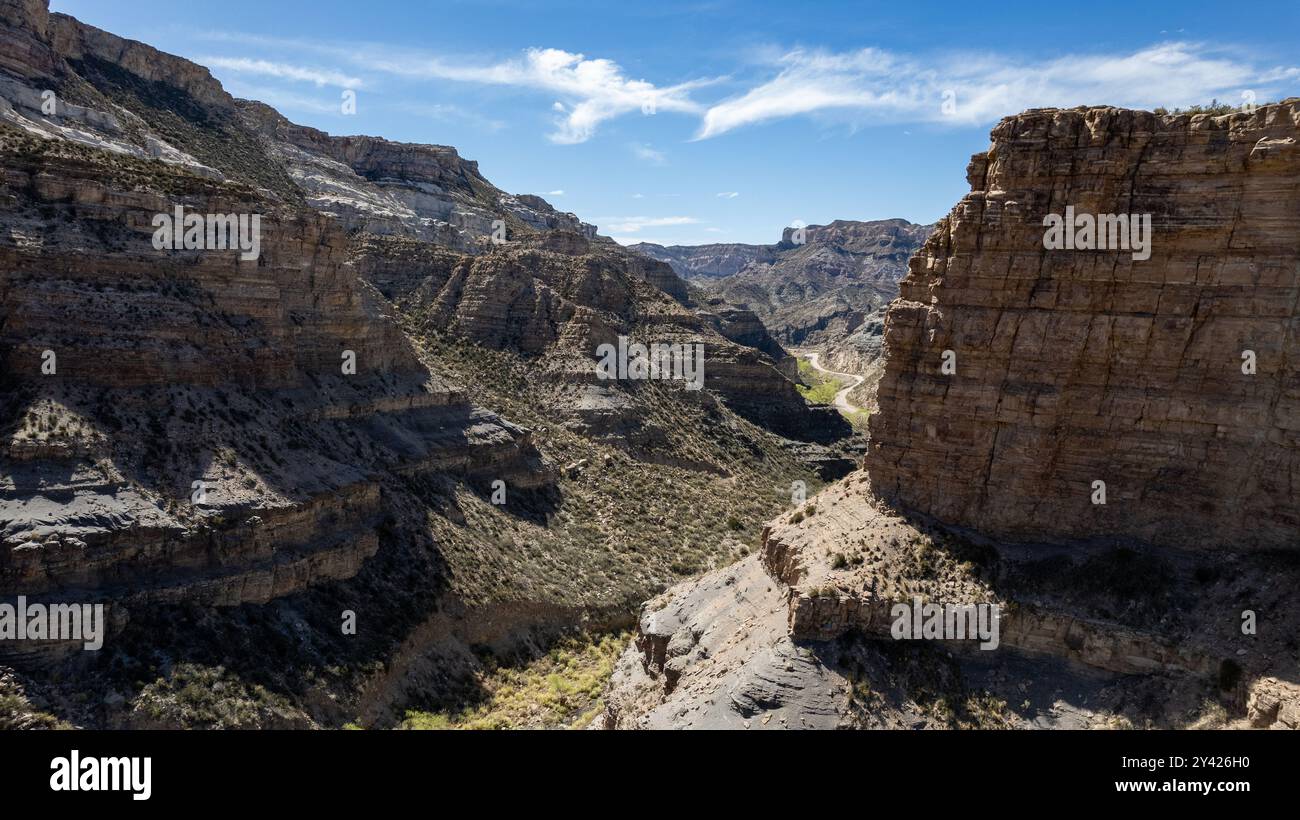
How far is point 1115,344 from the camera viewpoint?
2453cm

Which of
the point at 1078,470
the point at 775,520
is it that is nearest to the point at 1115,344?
the point at 1078,470

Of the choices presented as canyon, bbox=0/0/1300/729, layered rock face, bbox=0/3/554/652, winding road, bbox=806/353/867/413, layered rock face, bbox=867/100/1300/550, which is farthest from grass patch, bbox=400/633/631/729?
winding road, bbox=806/353/867/413

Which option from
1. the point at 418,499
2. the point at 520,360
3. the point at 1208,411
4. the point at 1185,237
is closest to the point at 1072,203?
the point at 1185,237

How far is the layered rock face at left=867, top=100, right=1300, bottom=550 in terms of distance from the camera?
883 inches

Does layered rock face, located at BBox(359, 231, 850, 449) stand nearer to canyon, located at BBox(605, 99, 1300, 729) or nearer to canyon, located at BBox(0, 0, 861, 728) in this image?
canyon, located at BBox(0, 0, 861, 728)

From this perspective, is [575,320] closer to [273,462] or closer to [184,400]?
[273,462]

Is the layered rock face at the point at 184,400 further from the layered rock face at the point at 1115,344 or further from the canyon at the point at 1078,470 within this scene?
the layered rock face at the point at 1115,344

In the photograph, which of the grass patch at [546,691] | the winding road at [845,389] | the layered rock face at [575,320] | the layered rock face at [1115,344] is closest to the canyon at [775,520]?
the layered rock face at [1115,344]

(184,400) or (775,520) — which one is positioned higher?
(184,400)

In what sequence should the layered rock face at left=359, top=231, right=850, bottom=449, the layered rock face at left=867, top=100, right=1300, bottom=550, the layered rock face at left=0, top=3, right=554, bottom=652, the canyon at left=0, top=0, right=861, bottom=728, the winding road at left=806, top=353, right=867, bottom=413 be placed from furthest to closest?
the winding road at left=806, top=353, right=867, bottom=413, the layered rock face at left=359, top=231, right=850, bottom=449, the layered rock face at left=0, top=3, right=554, bottom=652, the canyon at left=0, top=0, right=861, bottom=728, the layered rock face at left=867, top=100, right=1300, bottom=550

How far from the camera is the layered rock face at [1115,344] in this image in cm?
2242

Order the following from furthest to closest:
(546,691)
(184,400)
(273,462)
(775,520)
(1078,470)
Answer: (546,691), (273,462), (775,520), (184,400), (1078,470)

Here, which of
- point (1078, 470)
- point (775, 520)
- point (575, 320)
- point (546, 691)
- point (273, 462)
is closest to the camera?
point (1078, 470)
